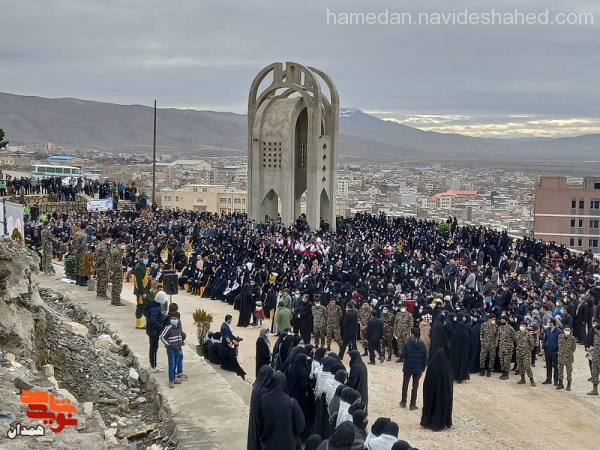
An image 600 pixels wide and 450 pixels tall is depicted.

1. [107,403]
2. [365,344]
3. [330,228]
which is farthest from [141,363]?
[330,228]

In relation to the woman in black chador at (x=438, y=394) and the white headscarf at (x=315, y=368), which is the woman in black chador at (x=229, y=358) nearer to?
the white headscarf at (x=315, y=368)

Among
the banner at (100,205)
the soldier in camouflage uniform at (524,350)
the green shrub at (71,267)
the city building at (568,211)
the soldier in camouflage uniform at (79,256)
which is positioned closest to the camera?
the soldier in camouflage uniform at (524,350)

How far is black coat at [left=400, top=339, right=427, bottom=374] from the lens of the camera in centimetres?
1104

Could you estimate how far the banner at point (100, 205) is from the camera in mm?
32344

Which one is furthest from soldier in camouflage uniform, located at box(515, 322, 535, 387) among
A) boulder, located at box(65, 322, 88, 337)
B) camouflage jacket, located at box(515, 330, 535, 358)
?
boulder, located at box(65, 322, 88, 337)

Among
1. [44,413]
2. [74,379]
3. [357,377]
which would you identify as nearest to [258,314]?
[74,379]

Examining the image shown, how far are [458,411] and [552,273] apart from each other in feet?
35.8

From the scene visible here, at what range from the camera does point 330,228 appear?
3297 centimetres

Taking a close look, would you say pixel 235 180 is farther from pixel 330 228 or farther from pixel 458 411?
pixel 458 411

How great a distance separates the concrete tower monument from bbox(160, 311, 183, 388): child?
21.4 metres

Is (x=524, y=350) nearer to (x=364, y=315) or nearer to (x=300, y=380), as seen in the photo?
(x=364, y=315)

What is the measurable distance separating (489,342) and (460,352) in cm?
72

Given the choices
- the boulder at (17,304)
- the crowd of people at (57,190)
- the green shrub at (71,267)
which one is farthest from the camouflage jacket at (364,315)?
the crowd of people at (57,190)

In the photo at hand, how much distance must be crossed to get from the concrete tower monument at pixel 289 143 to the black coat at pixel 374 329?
18.4 meters
